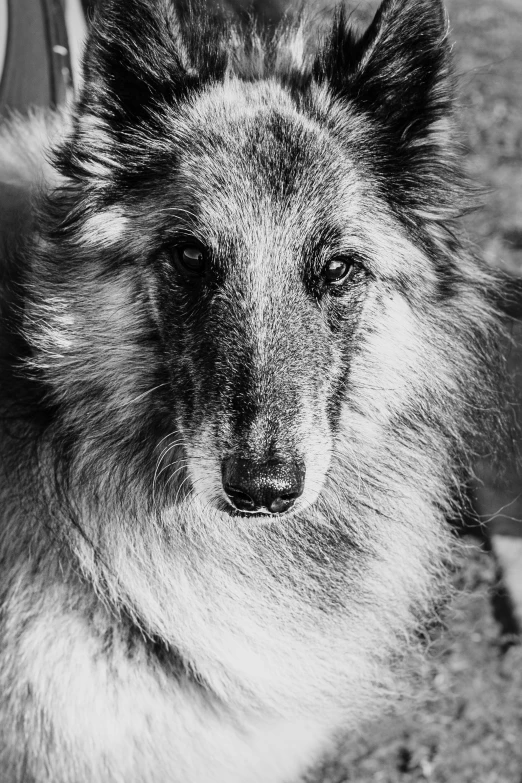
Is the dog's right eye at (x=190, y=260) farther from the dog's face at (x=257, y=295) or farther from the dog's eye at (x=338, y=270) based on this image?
the dog's eye at (x=338, y=270)

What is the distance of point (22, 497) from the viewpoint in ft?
6.93

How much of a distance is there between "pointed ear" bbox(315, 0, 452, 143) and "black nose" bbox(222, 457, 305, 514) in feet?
3.09

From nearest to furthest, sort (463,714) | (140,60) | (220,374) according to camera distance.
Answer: (220,374)
(140,60)
(463,714)

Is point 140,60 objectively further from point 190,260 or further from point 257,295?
point 257,295

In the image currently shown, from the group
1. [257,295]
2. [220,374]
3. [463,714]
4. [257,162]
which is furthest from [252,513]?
[463,714]

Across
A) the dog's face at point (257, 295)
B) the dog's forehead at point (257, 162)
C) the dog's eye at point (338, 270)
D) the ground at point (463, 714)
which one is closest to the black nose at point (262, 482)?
the dog's face at point (257, 295)

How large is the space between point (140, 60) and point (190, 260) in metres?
0.51

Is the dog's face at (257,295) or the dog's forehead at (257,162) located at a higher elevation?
the dog's forehead at (257,162)

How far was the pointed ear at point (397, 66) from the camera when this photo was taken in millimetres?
1849

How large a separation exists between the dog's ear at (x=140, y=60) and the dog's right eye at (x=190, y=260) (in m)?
0.38

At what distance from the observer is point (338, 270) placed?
6.29 feet

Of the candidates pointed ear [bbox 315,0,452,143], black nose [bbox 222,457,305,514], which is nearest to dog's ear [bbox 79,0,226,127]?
pointed ear [bbox 315,0,452,143]

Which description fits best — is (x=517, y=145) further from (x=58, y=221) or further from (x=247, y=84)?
(x=58, y=221)

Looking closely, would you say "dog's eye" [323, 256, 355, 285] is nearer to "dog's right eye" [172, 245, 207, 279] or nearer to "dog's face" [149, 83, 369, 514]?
"dog's face" [149, 83, 369, 514]
